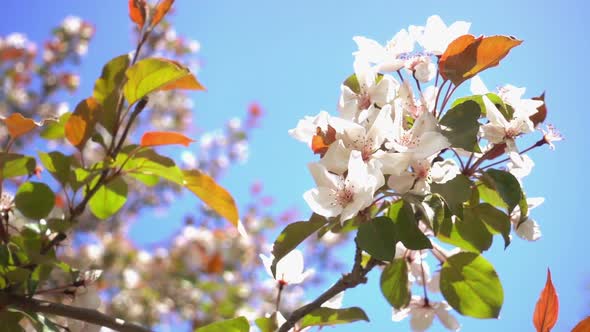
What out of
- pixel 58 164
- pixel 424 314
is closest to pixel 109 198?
pixel 58 164

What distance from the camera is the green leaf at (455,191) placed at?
593mm

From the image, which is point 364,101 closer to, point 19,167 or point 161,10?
point 161,10

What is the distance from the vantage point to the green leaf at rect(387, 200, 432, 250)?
0.62 m

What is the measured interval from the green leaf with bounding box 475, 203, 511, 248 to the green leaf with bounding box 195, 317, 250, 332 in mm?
321

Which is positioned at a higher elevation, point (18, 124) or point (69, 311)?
point (18, 124)

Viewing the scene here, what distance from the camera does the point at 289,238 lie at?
0.65 metres

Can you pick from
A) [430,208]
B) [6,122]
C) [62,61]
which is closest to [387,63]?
[430,208]

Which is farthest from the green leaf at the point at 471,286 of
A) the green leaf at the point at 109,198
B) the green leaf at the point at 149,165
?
the green leaf at the point at 109,198

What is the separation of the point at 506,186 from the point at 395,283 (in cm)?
24

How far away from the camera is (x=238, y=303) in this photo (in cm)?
300

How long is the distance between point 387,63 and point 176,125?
4988mm

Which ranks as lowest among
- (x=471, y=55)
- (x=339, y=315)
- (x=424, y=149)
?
(x=339, y=315)

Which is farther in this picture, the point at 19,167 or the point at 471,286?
the point at 19,167

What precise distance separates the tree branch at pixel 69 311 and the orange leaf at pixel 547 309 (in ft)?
1.46
